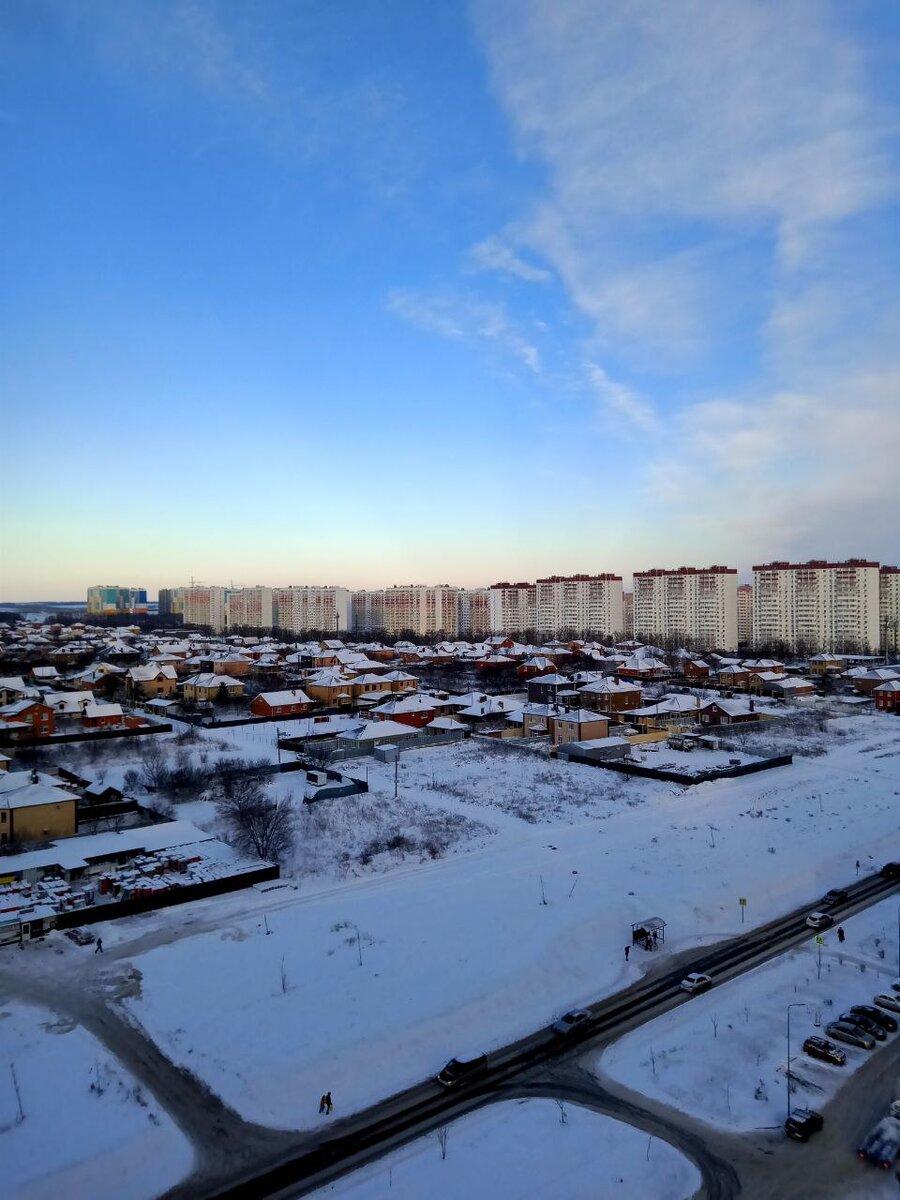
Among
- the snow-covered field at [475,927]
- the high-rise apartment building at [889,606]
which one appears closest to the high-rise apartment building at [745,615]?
the high-rise apartment building at [889,606]

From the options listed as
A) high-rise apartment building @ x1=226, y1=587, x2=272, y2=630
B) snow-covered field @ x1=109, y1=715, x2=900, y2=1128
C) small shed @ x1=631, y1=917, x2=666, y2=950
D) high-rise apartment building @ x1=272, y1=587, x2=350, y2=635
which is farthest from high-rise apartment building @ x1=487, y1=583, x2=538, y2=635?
small shed @ x1=631, y1=917, x2=666, y2=950

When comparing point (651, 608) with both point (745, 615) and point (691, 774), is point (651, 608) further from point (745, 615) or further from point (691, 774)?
point (691, 774)

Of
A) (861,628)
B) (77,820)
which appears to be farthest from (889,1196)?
(861,628)

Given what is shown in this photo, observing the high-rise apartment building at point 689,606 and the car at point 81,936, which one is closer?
the car at point 81,936

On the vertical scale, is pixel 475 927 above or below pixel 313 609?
below

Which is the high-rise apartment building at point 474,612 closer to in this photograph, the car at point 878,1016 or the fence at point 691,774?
the fence at point 691,774

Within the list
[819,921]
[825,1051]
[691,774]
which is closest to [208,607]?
[691,774]

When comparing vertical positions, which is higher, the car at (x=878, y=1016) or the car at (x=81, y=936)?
the car at (x=878, y=1016)
